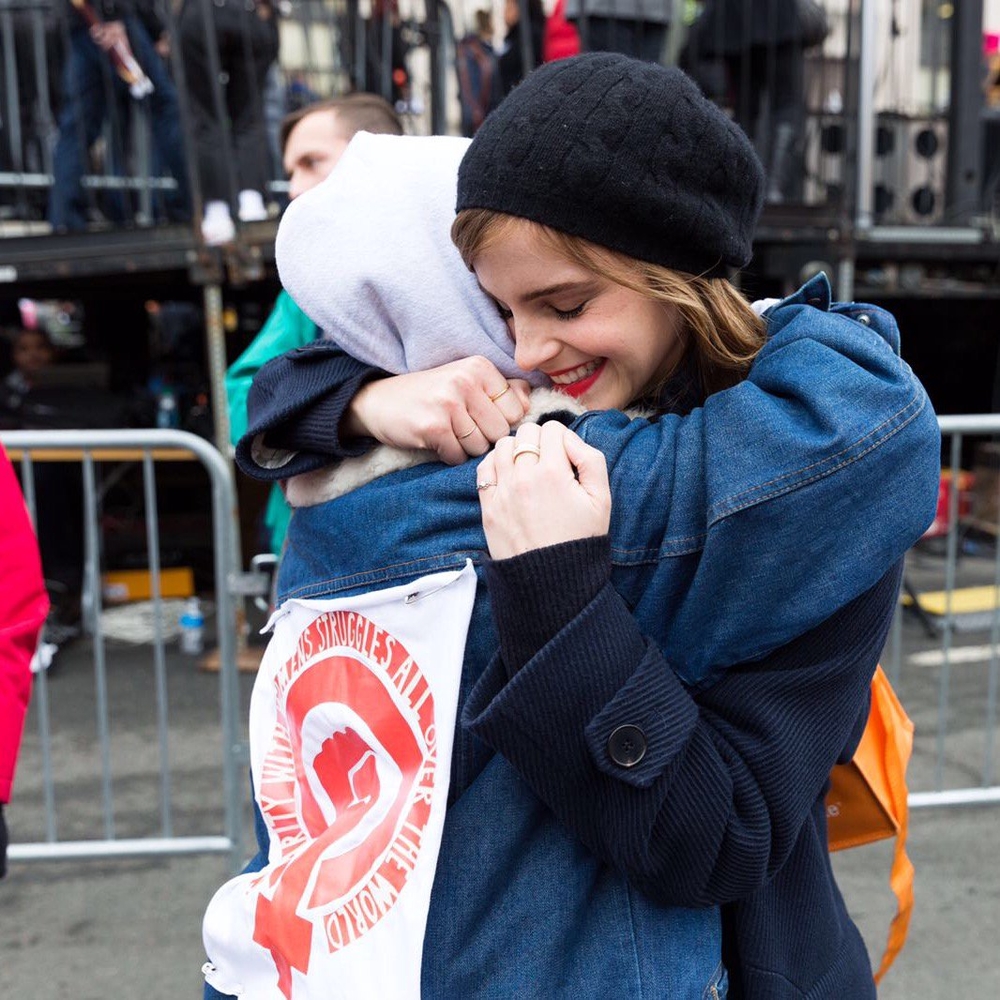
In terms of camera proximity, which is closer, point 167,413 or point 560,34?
point 560,34

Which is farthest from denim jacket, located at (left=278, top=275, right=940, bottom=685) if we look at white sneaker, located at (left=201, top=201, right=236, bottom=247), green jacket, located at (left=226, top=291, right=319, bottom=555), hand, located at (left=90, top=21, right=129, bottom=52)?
hand, located at (left=90, top=21, right=129, bottom=52)

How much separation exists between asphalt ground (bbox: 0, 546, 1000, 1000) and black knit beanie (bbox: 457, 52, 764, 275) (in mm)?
2687

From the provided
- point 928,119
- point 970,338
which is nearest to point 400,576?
point 928,119

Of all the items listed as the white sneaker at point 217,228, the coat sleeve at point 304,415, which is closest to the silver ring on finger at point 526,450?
the coat sleeve at point 304,415

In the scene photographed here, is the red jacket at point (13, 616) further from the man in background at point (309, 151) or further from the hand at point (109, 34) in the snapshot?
the hand at point (109, 34)

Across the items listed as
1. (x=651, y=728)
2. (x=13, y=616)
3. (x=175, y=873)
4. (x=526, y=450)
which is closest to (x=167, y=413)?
(x=175, y=873)

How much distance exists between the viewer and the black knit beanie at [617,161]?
104 cm

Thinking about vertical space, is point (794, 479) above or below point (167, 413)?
above

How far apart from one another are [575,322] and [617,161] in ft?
0.53

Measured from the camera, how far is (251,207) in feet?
19.1

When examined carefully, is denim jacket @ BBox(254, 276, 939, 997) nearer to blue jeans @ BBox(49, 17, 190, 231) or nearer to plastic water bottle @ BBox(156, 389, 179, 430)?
blue jeans @ BBox(49, 17, 190, 231)

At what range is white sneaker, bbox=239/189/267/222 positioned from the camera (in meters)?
5.78

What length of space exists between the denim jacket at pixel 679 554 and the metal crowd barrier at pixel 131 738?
215 centimetres

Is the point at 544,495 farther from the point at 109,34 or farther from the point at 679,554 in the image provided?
the point at 109,34
